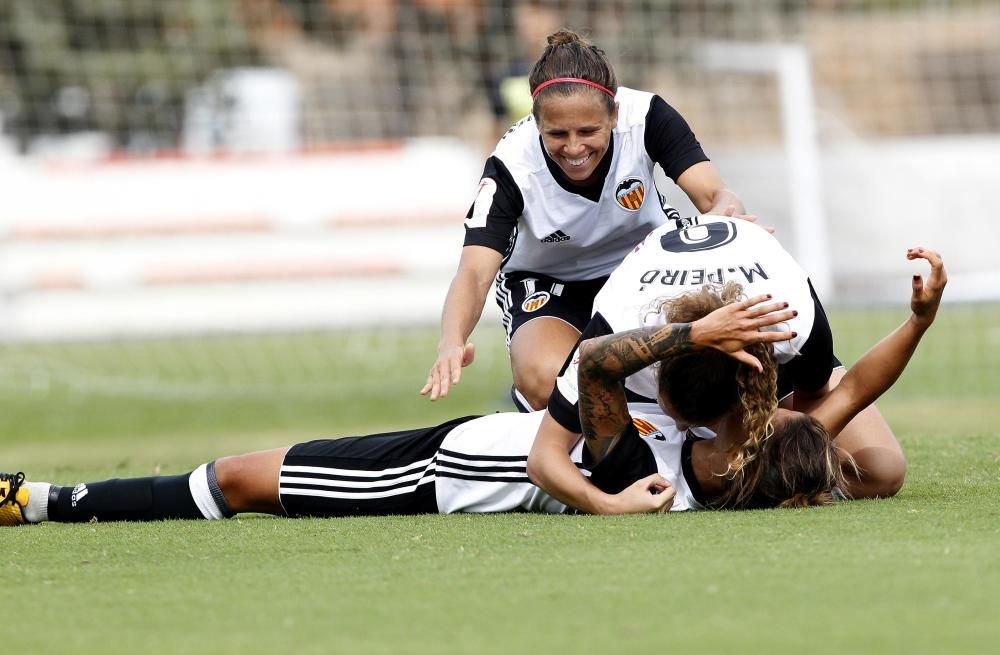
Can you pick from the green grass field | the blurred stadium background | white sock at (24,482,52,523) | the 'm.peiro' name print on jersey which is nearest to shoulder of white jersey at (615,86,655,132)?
the 'm.peiro' name print on jersey

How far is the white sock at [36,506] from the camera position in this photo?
471 centimetres

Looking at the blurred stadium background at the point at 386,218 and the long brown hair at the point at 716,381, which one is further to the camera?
the blurred stadium background at the point at 386,218

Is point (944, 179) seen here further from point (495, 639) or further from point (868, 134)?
point (495, 639)

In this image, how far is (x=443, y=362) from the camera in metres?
4.43

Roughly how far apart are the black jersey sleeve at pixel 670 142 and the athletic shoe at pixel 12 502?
8.06 feet

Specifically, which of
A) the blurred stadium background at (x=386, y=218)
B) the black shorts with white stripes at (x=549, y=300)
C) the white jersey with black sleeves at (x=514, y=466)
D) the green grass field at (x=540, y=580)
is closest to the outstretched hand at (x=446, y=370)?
the white jersey with black sleeves at (x=514, y=466)

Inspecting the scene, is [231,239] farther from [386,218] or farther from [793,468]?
[793,468]

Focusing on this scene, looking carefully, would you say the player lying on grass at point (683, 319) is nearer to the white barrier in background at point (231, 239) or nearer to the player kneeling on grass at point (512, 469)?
the player kneeling on grass at point (512, 469)

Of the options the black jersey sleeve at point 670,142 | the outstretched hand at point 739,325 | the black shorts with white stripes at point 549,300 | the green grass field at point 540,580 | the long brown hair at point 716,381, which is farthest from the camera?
the black shorts with white stripes at point 549,300

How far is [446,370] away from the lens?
4.39 metres

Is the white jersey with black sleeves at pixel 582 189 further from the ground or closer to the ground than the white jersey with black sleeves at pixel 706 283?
further from the ground

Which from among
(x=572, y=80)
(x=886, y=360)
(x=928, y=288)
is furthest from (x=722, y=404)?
(x=572, y=80)

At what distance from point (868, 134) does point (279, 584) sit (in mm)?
20393

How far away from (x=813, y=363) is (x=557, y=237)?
1316 mm
